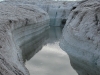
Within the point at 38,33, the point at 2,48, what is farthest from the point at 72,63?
the point at 38,33

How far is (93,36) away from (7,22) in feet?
10.1

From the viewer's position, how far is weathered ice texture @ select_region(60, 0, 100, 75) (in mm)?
6691

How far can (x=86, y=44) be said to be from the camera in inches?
291

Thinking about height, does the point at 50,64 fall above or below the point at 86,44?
below

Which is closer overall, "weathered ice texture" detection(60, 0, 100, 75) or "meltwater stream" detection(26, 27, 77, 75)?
"meltwater stream" detection(26, 27, 77, 75)

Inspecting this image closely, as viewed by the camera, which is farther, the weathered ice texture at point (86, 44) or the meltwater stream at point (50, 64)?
the weathered ice texture at point (86, 44)

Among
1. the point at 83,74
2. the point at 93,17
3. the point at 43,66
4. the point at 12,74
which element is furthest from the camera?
the point at 93,17

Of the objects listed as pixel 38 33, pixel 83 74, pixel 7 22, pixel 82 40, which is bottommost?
pixel 38 33

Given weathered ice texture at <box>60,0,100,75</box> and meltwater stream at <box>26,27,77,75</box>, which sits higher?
weathered ice texture at <box>60,0,100,75</box>

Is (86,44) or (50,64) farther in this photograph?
(86,44)

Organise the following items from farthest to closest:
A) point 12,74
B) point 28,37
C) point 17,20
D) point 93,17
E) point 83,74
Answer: point 28,37 → point 17,20 → point 93,17 → point 83,74 → point 12,74

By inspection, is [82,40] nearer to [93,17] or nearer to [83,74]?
[93,17]

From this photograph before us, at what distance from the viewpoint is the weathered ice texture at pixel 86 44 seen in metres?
6.69

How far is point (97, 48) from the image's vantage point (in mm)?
6777
